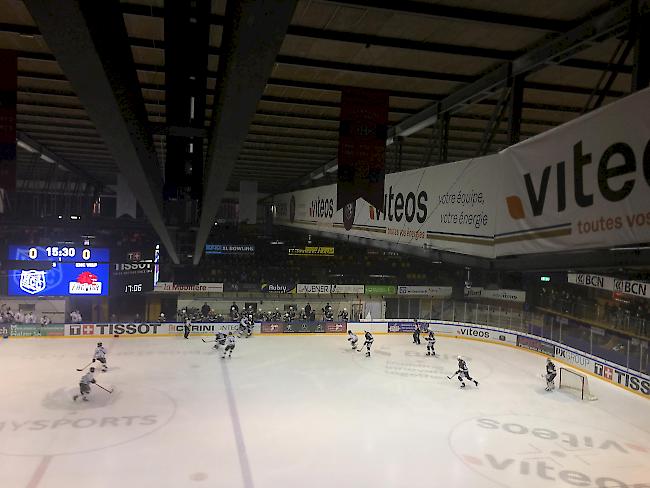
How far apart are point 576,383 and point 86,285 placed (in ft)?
71.5

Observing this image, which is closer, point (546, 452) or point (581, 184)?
point (581, 184)

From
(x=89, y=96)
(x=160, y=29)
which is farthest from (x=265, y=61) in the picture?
(x=160, y=29)

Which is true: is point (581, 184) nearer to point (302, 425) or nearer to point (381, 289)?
point (302, 425)

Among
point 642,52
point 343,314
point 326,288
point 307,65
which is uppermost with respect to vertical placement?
point 307,65

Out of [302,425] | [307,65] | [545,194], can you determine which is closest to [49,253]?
[302,425]

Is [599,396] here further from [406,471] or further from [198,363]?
[198,363]

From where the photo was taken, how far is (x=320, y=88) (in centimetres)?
957

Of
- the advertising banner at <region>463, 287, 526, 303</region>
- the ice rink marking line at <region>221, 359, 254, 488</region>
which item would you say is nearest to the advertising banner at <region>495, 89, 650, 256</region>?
the ice rink marking line at <region>221, 359, 254, 488</region>

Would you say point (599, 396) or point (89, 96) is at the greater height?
point (89, 96)

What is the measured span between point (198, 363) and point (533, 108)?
44.8 feet

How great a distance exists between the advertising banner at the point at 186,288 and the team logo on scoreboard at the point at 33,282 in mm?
5786

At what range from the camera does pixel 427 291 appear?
→ 3231cm

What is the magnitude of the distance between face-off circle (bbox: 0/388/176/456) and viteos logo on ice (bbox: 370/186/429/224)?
7388 mm

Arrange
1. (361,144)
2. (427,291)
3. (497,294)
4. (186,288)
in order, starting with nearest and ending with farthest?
1. (361,144)
2. (186,288)
3. (497,294)
4. (427,291)
